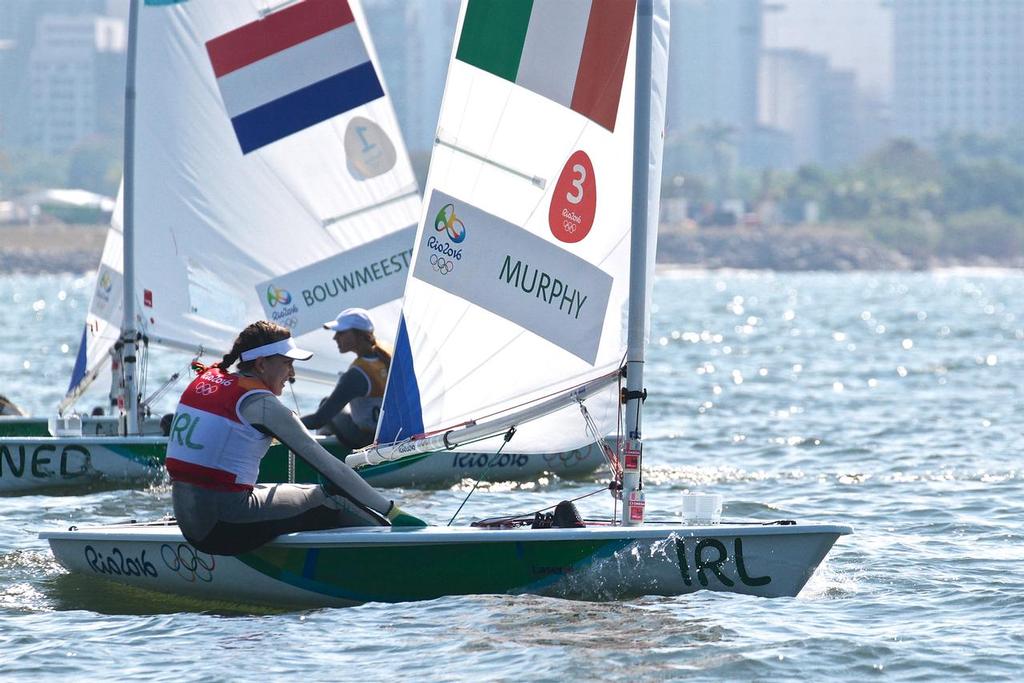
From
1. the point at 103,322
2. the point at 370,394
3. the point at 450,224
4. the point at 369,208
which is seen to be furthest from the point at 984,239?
the point at 450,224

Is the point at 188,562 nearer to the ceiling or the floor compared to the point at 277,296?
nearer to the floor

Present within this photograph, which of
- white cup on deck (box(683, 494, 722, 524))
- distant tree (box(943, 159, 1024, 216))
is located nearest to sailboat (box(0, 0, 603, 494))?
white cup on deck (box(683, 494, 722, 524))

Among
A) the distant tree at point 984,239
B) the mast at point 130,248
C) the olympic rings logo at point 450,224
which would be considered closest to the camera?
the olympic rings logo at point 450,224

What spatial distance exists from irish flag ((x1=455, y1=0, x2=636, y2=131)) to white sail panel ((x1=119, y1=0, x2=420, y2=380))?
15.5 ft

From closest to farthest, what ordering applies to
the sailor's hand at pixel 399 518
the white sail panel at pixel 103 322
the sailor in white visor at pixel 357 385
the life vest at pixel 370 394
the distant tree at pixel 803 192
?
1. the sailor's hand at pixel 399 518
2. the sailor in white visor at pixel 357 385
3. the life vest at pixel 370 394
4. the white sail panel at pixel 103 322
5. the distant tree at pixel 803 192

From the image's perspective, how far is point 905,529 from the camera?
1024cm

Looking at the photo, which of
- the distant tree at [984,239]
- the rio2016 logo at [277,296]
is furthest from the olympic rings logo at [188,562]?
the distant tree at [984,239]

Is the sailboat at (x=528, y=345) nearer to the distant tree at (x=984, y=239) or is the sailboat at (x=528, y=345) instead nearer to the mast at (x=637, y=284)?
the mast at (x=637, y=284)

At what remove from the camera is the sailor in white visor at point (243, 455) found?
24.7ft

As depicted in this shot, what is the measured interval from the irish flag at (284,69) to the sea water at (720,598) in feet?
10.3

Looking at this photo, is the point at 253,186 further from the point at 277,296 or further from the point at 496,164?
the point at 496,164

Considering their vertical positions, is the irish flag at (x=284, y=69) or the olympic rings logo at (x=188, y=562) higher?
the irish flag at (x=284, y=69)

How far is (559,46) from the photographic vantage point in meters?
8.16

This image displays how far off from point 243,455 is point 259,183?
5.88 m
